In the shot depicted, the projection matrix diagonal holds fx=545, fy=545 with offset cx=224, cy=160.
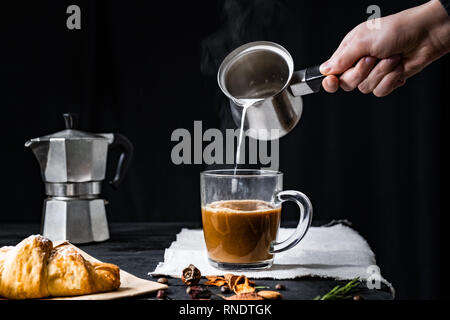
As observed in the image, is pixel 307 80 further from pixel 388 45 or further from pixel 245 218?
pixel 245 218

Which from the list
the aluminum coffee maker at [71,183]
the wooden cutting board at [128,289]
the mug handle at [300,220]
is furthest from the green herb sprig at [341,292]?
the aluminum coffee maker at [71,183]

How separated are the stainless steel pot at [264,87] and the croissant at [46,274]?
22.8 inches

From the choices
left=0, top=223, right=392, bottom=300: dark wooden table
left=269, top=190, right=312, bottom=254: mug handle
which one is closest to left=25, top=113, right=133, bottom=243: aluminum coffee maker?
left=0, top=223, right=392, bottom=300: dark wooden table

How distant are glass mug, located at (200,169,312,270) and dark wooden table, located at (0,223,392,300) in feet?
0.32

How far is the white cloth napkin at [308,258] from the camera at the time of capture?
1.21m

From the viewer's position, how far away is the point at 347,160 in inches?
87.6

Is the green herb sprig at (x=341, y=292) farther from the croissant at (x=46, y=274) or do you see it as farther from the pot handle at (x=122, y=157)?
the pot handle at (x=122, y=157)

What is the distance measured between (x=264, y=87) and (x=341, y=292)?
63cm

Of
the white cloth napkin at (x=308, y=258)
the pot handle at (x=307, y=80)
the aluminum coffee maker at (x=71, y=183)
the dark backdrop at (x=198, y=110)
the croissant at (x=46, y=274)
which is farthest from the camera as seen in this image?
the dark backdrop at (x=198, y=110)

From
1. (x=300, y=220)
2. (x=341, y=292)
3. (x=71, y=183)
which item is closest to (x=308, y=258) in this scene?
(x=300, y=220)

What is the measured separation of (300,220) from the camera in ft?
4.18

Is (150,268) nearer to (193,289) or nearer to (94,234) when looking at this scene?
(193,289)

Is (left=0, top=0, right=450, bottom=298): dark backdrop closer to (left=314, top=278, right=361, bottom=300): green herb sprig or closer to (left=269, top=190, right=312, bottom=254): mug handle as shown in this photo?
(left=269, top=190, right=312, bottom=254): mug handle

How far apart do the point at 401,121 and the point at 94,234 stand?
4.30ft
